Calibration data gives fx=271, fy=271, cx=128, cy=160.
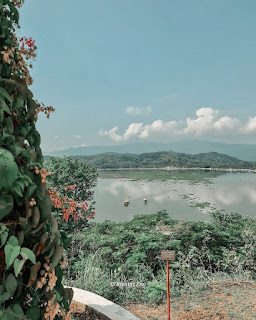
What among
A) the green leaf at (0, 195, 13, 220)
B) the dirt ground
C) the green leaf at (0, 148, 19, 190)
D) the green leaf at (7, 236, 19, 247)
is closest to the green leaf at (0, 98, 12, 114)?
the green leaf at (0, 148, 19, 190)

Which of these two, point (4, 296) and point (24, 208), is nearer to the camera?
point (4, 296)

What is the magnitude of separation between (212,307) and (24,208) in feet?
11.4

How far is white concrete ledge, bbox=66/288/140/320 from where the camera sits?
9.35 feet

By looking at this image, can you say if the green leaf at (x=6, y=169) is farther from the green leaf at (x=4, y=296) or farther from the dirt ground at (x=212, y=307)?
the dirt ground at (x=212, y=307)

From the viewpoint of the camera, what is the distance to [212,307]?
374 centimetres

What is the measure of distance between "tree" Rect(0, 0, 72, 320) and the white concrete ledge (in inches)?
64.5

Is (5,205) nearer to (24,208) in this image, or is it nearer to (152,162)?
(24,208)

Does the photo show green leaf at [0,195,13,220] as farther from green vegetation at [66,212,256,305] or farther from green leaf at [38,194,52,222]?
green vegetation at [66,212,256,305]

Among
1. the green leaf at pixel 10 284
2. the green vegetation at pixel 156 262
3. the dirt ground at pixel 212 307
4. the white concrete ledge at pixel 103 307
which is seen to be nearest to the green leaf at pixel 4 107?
the green leaf at pixel 10 284

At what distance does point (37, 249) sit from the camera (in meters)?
1.28

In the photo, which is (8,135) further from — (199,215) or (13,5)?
(199,215)

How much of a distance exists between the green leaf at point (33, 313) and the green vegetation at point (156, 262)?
124 inches

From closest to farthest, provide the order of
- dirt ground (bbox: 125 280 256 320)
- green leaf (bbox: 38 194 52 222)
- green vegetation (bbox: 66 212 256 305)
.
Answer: green leaf (bbox: 38 194 52 222)
dirt ground (bbox: 125 280 256 320)
green vegetation (bbox: 66 212 256 305)

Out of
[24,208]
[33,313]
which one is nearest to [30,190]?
[24,208]
